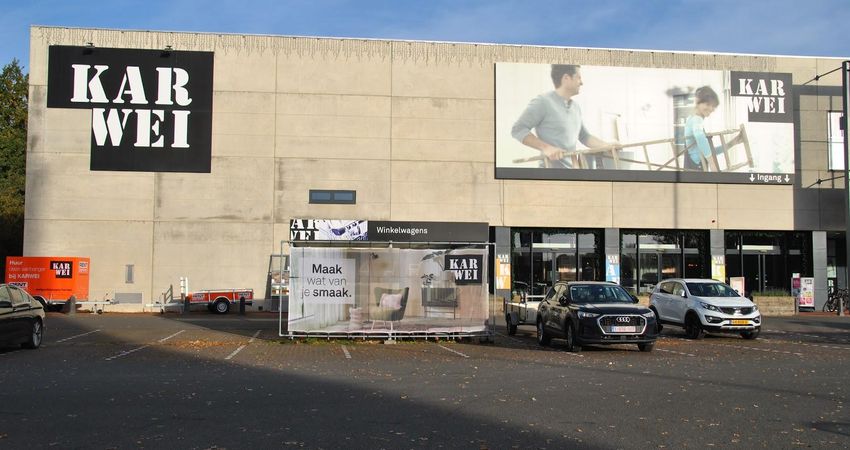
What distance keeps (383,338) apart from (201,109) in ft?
64.5

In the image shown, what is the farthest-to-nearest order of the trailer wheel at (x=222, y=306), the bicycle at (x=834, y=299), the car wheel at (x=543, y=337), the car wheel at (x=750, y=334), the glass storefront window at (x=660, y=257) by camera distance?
the glass storefront window at (x=660, y=257), the bicycle at (x=834, y=299), the trailer wheel at (x=222, y=306), the car wheel at (x=750, y=334), the car wheel at (x=543, y=337)

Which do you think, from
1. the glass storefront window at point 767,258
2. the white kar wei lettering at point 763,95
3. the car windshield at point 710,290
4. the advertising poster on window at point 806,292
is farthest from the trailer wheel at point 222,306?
the white kar wei lettering at point 763,95

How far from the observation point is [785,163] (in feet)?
120

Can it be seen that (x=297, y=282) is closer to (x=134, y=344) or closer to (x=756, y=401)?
(x=134, y=344)

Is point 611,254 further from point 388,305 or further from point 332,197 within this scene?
point 388,305

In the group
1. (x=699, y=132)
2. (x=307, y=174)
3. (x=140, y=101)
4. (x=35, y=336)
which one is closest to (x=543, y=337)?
(x=35, y=336)

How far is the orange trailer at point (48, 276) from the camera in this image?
32.2 metres

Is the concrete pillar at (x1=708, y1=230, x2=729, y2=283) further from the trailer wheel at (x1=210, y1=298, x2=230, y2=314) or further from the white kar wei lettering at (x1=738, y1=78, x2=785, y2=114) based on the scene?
the trailer wheel at (x1=210, y1=298, x2=230, y2=314)

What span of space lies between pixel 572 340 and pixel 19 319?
12.2 meters

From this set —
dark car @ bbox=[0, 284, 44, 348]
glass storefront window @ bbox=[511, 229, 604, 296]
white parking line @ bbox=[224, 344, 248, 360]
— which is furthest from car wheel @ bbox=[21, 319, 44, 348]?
glass storefront window @ bbox=[511, 229, 604, 296]

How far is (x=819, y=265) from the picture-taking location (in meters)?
36.7

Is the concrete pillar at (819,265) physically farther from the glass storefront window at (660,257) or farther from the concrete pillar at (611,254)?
the concrete pillar at (611,254)

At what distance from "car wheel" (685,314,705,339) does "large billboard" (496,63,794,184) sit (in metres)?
14.9

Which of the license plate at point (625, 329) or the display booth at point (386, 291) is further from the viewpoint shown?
the display booth at point (386, 291)
